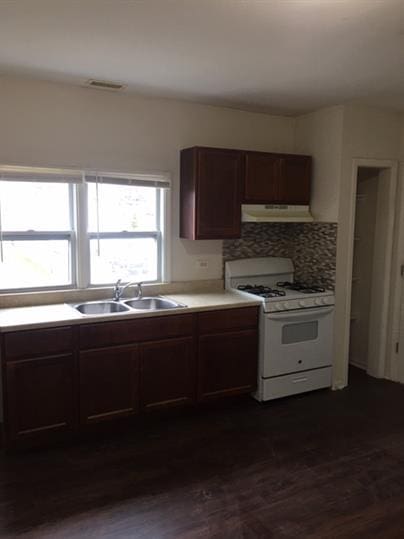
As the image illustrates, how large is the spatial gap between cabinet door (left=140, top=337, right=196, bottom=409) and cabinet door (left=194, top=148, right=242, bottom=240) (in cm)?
96

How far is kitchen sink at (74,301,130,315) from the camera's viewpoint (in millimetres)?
3418

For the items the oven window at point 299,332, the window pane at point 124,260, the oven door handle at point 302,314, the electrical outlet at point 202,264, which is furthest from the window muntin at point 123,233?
the oven window at point 299,332

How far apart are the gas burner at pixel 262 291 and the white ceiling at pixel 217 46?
1631 mm

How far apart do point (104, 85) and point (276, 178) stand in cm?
163

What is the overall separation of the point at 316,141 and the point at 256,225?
946 millimetres

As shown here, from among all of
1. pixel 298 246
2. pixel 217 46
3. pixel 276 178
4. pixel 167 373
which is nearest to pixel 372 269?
pixel 298 246

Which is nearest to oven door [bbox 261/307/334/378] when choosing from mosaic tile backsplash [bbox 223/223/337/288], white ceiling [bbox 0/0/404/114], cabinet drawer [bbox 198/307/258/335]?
cabinet drawer [bbox 198/307/258/335]

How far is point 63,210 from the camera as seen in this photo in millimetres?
3467

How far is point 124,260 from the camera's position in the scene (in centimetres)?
Result: 377

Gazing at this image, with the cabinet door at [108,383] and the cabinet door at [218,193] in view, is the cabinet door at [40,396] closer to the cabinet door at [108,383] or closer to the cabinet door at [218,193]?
the cabinet door at [108,383]

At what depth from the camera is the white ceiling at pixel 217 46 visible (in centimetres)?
205

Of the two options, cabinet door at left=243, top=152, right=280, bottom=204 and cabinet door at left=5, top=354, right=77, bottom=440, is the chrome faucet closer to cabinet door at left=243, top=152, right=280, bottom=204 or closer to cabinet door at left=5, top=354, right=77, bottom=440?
cabinet door at left=5, top=354, right=77, bottom=440

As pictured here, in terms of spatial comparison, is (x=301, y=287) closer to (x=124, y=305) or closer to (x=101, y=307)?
(x=124, y=305)

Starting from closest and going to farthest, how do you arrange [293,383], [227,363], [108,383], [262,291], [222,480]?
1. [222,480]
2. [108,383]
3. [227,363]
4. [293,383]
5. [262,291]
